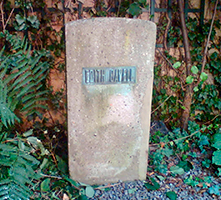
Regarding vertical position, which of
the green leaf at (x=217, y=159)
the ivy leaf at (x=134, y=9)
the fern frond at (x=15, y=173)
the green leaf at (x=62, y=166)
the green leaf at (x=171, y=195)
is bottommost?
the green leaf at (x=171, y=195)

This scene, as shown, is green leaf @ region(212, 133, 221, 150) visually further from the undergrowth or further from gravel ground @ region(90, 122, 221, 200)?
gravel ground @ region(90, 122, 221, 200)

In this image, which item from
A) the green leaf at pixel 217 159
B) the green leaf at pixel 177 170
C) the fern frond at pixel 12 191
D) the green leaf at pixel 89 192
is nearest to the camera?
the fern frond at pixel 12 191

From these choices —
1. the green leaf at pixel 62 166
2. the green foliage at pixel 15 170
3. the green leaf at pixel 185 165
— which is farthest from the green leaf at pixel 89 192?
the green leaf at pixel 185 165

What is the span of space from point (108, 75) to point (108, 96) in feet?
0.52

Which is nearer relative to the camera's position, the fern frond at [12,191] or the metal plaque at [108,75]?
the fern frond at [12,191]

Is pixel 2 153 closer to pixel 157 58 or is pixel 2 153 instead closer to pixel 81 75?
pixel 81 75

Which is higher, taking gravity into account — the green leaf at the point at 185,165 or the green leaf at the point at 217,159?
the green leaf at the point at 217,159

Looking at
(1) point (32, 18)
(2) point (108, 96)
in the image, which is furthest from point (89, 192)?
(1) point (32, 18)

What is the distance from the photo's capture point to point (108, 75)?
1.76 m

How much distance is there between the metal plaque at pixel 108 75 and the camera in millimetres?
1735

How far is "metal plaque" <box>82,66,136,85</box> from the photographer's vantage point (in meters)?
1.74

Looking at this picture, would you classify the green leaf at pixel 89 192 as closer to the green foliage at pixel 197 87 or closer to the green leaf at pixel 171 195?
the green leaf at pixel 171 195

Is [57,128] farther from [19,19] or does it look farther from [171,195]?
[171,195]

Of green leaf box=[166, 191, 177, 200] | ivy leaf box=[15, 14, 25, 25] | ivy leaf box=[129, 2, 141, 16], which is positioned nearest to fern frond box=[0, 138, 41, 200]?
green leaf box=[166, 191, 177, 200]
